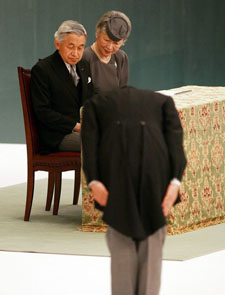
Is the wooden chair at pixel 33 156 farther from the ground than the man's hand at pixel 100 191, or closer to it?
closer to it

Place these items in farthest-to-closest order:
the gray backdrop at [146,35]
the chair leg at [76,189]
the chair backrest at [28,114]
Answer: the gray backdrop at [146,35] → the chair leg at [76,189] → the chair backrest at [28,114]

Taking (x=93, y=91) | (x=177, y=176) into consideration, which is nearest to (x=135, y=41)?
(x=93, y=91)

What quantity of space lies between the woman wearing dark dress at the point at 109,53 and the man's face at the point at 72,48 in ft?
0.67

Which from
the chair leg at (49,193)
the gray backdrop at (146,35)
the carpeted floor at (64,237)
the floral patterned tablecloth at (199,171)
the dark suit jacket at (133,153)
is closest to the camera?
the dark suit jacket at (133,153)

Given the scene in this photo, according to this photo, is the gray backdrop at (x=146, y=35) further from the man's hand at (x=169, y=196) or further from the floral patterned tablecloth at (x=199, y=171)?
the man's hand at (x=169, y=196)

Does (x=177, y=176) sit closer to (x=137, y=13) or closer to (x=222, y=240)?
(x=222, y=240)

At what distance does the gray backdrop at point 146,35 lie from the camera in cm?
920

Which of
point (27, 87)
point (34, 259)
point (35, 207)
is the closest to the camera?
point (34, 259)

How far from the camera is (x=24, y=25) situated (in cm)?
927

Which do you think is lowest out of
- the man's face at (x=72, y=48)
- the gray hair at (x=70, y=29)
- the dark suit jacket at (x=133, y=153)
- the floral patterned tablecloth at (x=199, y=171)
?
the floral patterned tablecloth at (x=199, y=171)

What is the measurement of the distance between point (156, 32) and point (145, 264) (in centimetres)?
593

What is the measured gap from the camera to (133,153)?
3496 mm

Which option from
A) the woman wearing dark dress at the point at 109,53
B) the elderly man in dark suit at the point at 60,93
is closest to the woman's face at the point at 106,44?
the woman wearing dark dress at the point at 109,53

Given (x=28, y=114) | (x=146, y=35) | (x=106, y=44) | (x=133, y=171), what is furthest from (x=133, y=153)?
(x=146, y=35)
